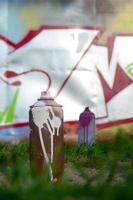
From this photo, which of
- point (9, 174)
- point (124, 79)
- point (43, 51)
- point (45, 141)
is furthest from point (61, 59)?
point (9, 174)

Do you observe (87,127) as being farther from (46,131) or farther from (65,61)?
(46,131)

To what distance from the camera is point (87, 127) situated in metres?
10.4

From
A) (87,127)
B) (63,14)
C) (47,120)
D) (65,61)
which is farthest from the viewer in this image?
(63,14)

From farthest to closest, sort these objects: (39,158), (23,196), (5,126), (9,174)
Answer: (5,126) → (39,158) → (9,174) → (23,196)

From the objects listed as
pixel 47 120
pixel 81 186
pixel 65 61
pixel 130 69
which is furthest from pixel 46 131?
pixel 81 186

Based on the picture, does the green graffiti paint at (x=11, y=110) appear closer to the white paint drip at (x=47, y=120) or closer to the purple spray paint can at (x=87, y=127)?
the purple spray paint can at (x=87, y=127)

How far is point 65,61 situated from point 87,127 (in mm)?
1072

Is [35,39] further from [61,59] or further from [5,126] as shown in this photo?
[5,126]

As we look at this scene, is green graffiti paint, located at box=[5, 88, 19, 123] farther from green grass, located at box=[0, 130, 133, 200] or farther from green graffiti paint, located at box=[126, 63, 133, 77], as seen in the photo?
green grass, located at box=[0, 130, 133, 200]

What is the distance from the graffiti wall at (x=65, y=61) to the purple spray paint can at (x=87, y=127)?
0.09m

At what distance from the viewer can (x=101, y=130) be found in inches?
415

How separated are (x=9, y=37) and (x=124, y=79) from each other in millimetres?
1907

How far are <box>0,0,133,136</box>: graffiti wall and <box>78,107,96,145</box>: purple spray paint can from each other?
9 centimetres

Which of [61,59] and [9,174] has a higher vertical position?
[61,59]
